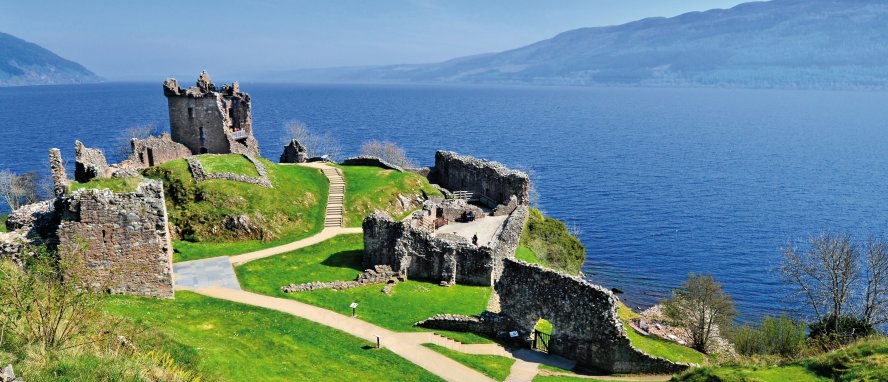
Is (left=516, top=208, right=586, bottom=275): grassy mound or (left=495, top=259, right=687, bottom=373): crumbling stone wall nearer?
(left=495, top=259, right=687, bottom=373): crumbling stone wall

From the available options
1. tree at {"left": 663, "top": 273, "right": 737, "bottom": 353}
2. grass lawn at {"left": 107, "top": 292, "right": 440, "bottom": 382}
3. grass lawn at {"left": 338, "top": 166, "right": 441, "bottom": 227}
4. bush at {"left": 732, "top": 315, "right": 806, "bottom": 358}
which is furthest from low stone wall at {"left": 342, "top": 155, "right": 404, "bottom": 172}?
bush at {"left": 732, "top": 315, "right": 806, "bottom": 358}

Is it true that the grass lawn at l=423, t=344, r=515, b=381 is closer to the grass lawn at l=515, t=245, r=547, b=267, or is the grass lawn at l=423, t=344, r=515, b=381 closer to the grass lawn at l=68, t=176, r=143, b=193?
the grass lawn at l=515, t=245, r=547, b=267

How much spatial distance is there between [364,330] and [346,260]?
1225 cm

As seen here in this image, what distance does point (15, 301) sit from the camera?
18.1 metres

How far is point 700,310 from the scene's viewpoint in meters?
42.0

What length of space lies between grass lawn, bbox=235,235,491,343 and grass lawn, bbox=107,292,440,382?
3.60 meters

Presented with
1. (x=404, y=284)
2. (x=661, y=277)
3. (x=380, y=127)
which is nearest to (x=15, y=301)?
(x=404, y=284)

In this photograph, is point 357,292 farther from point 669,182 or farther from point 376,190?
point 669,182

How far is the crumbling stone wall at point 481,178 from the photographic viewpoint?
61.2 metres

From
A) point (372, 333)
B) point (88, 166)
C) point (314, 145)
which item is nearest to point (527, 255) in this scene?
point (372, 333)

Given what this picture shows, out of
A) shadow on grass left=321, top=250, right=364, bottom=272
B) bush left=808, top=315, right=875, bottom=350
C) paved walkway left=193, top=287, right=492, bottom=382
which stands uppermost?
shadow on grass left=321, top=250, right=364, bottom=272

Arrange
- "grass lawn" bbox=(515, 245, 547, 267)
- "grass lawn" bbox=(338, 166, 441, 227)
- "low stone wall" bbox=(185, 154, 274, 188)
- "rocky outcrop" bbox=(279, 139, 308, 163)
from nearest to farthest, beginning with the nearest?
"low stone wall" bbox=(185, 154, 274, 188) → "grass lawn" bbox=(515, 245, 547, 267) → "grass lawn" bbox=(338, 166, 441, 227) → "rocky outcrop" bbox=(279, 139, 308, 163)

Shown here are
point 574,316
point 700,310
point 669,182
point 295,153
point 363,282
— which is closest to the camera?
point 574,316

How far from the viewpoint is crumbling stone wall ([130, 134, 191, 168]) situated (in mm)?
54906
